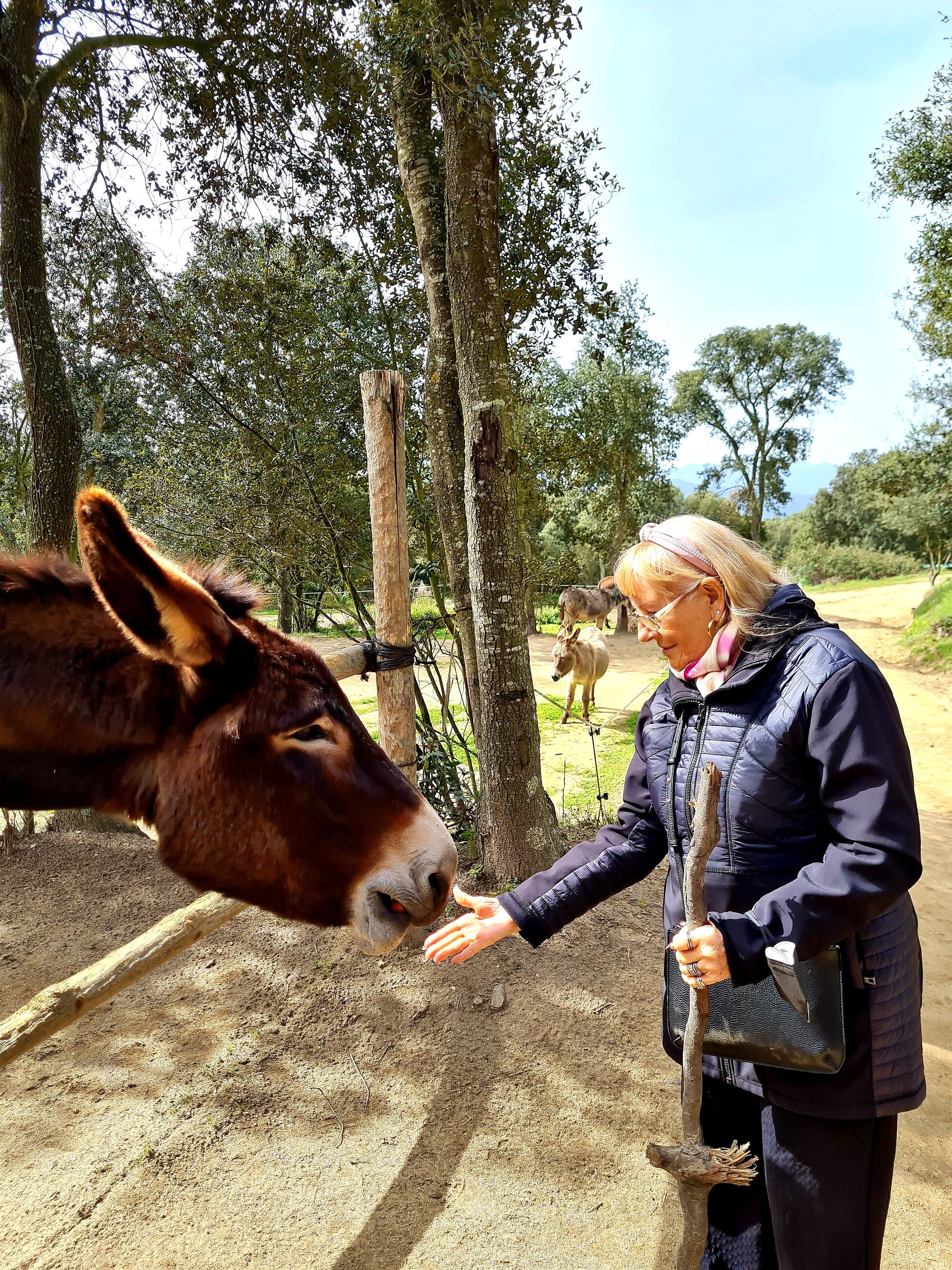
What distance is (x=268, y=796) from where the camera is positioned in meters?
1.37

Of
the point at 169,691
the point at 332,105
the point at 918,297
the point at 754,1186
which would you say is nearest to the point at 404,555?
the point at 169,691

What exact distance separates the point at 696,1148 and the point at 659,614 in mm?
1234

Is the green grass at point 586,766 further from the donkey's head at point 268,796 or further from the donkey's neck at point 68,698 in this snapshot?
the donkey's neck at point 68,698

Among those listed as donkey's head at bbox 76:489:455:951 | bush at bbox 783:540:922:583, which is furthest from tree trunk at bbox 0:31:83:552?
bush at bbox 783:540:922:583

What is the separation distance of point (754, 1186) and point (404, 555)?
109 inches

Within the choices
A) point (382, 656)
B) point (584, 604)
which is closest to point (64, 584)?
point (382, 656)

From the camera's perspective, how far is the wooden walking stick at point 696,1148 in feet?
4.32

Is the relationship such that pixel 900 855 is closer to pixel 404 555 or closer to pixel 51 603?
pixel 51 603

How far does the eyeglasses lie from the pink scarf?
0.14m

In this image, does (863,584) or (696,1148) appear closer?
(696,1148)

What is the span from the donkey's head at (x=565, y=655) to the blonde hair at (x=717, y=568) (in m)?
9.51

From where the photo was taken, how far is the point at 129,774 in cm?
139

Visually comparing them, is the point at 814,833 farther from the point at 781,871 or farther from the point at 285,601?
the point at 285,601

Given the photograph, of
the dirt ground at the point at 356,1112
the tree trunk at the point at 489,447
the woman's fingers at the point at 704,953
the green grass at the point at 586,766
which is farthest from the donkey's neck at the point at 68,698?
the green grass at the point at 586,766
